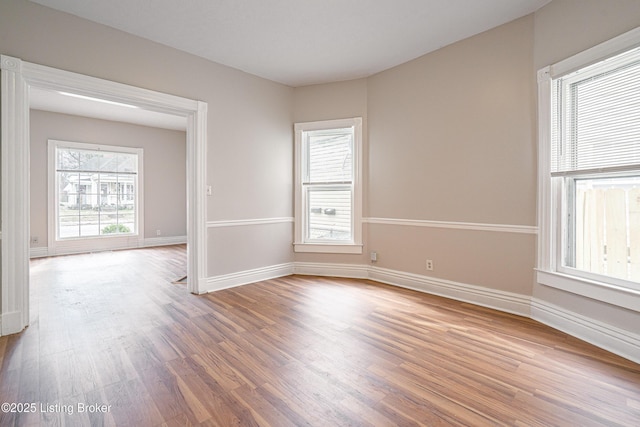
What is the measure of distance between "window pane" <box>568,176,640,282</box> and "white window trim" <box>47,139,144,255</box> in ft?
25.5

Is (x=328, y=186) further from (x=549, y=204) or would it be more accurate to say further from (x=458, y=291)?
(x=549, y=204)

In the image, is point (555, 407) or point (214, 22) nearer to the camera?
point (555, 407)

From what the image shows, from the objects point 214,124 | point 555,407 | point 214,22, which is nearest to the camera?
point 555,407

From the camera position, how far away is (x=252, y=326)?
2623mm

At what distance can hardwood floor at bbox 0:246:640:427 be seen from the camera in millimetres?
1532

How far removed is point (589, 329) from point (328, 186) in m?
3.11

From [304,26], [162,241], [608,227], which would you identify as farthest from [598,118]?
[162,241]

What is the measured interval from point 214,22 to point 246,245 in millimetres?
2513

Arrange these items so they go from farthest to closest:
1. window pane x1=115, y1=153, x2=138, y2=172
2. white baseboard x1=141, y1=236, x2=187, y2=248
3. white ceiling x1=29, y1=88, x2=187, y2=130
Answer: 1. white baseboard x1=141, y1=236, x2=187, y2=248
2. window pane x1=115, y1=153, x2=138, y2=172
3. white ceiling x1=29, y1=88, x2=187, y2=130

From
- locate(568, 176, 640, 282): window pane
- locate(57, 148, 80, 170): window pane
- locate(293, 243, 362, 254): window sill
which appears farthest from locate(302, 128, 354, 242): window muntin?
locate(57, 148, 80, 170): window pane

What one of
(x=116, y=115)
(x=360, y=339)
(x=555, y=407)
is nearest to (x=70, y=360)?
(x=360, y=339)

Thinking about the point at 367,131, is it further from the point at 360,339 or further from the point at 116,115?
the point at 116,115

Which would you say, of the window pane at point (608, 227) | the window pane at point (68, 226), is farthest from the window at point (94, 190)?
the window pane at point (608, 227)

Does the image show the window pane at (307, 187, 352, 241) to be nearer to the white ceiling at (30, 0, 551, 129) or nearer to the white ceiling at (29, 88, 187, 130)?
the white ceiling at (30, 0, 551, 129)
